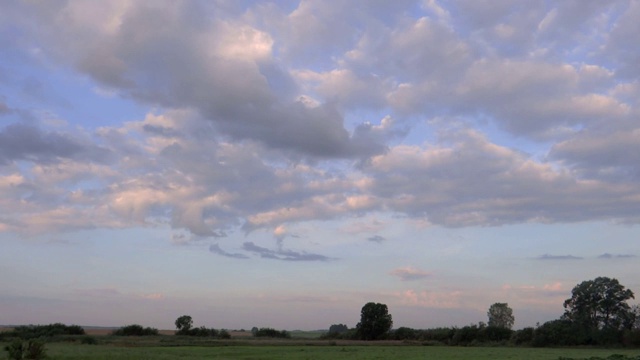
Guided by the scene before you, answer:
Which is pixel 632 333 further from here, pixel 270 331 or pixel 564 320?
pixel 270 331

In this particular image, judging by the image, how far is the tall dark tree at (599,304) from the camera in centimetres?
12581

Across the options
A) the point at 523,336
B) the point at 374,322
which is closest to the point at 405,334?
the point at 374,322

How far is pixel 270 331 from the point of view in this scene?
159875 millimetres

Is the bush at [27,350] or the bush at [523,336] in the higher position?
the bush at [523,336]

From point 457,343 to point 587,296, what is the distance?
3185cm

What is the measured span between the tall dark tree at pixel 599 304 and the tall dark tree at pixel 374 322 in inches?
1605

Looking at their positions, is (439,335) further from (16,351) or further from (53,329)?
(16,351)

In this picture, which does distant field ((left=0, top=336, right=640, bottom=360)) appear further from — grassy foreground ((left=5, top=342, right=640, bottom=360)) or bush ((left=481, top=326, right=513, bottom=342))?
bush ((left=481, top=326, right=513, bottom=342))

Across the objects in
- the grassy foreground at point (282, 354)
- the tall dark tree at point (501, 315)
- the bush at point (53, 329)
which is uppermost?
the tall dark tree at point (501, 315)

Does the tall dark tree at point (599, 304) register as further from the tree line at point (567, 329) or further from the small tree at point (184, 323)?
the small tree at point (184, 323)

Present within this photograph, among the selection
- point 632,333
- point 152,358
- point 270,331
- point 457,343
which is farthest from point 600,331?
point 152,358

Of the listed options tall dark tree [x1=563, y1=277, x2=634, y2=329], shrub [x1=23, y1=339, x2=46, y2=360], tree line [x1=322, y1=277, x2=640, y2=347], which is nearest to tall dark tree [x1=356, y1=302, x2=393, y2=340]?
tree line [x1=322, y1=277, x2=640, y2=347]

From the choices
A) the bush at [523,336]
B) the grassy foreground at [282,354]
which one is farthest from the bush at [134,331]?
the bush at [523,336]

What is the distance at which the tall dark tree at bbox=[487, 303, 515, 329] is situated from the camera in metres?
174
